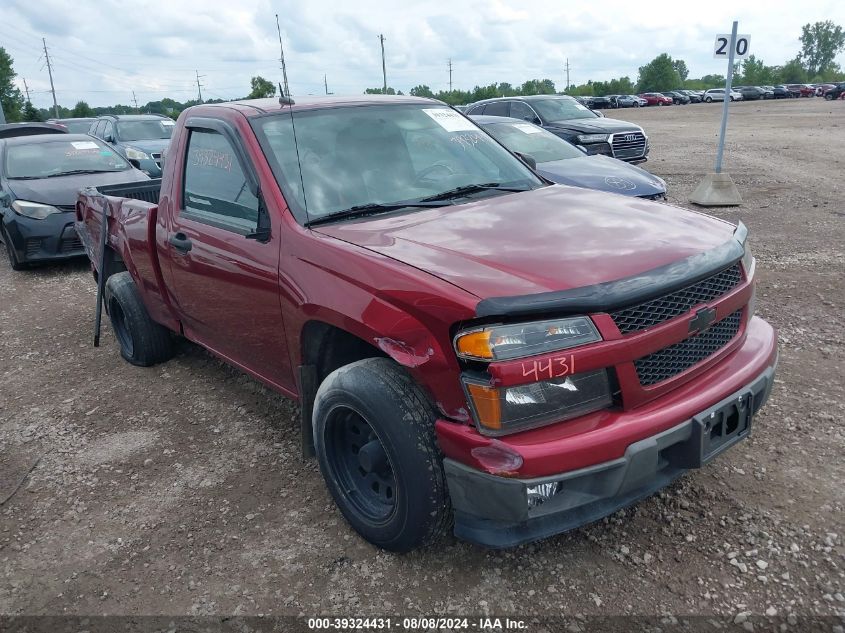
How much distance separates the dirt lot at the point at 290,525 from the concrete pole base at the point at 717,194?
203 inches

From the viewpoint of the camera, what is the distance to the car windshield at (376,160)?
321 cm

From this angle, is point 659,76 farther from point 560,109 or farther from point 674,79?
point 560,109

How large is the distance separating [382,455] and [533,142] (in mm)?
7169

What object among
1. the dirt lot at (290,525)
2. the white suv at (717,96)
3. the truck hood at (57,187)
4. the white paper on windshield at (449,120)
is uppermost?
the white suv at (717,96)

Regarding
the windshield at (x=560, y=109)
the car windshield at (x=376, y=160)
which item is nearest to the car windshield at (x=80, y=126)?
the windshield at (x=560, y=109)

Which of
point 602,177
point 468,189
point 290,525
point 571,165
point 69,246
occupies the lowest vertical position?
point 290,525

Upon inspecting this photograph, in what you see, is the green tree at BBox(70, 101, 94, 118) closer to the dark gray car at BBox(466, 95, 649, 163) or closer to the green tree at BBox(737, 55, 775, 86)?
the dark gray car at BBox(466, 95, 649, 163)

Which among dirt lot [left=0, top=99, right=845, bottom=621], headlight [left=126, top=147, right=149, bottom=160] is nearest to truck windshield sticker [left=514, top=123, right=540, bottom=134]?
dirt lot [left=0, top=99, right=845, bottom=621]

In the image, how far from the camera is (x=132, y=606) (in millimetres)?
2664

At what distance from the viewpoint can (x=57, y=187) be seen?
8.37 m

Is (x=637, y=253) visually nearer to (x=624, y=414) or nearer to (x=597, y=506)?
(x=624, y=414)

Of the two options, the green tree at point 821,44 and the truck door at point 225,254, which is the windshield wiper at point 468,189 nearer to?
the truck door at point 225,254

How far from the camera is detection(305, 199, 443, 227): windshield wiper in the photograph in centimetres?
306

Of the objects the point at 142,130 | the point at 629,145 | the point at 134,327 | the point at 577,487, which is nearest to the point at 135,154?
the point at 142,130
